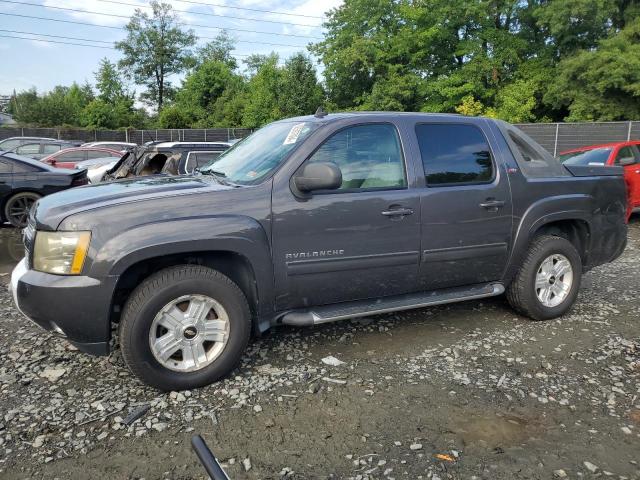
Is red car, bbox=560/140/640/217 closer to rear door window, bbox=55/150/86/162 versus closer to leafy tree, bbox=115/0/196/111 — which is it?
rear door window, bbox=55/150/86/162

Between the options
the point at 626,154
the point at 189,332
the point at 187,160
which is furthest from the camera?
the point at 626,154

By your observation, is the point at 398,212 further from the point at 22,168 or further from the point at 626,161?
the point at 626,161

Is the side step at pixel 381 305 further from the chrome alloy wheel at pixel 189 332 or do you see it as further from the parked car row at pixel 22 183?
the parked car row at pixel 22 183

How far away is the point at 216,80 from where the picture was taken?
173 feet

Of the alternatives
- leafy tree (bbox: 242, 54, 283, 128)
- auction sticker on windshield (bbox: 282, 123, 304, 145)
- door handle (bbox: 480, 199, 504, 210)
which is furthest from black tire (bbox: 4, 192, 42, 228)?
leafy tree (bbox: 242, 54, 283, 128)

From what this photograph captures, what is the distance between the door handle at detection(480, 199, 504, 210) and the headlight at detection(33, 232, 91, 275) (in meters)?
2.98

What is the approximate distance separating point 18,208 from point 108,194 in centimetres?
688

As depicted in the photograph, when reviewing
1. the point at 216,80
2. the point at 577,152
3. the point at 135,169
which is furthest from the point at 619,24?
the point at 216,80

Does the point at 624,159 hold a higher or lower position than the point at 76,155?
higher

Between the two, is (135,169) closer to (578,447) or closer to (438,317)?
(438,317)

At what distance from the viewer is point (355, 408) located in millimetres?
3141

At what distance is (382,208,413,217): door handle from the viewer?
3762mm

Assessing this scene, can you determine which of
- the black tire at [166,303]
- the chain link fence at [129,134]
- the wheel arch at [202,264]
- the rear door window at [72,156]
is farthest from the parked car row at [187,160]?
the chain link fence at [129,134]

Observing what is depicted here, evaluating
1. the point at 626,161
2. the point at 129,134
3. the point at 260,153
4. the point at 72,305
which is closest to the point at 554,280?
the point at 260,153
